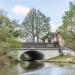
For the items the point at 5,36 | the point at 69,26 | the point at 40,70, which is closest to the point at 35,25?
the point at 5,36

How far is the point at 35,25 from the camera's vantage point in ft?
401

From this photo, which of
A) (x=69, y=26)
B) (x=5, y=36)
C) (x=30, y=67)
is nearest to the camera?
(x=69, y=26)

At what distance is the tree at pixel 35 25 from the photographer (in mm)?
121062

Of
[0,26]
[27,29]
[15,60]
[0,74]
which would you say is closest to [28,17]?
[27,29]

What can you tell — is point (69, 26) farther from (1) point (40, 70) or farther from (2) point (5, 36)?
(2) point (5, 36)

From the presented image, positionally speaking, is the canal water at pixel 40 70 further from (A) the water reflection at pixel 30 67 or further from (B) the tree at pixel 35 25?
(B) the tree at pixel 35 25

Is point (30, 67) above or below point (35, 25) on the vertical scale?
below

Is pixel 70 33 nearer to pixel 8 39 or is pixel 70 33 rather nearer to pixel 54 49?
pixel 8 39

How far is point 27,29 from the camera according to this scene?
122938mm

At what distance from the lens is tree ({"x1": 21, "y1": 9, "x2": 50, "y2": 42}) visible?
121062 mm

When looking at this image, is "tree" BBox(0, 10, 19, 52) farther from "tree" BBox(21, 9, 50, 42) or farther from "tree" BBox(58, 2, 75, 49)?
"tree" BBox(21, 9, 50, 42)

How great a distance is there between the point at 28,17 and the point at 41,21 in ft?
15.0

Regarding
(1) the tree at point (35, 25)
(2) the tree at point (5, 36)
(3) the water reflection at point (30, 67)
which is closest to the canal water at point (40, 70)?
(3) the water reflection at point (30, 67)

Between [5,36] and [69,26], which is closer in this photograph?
[69,26]
